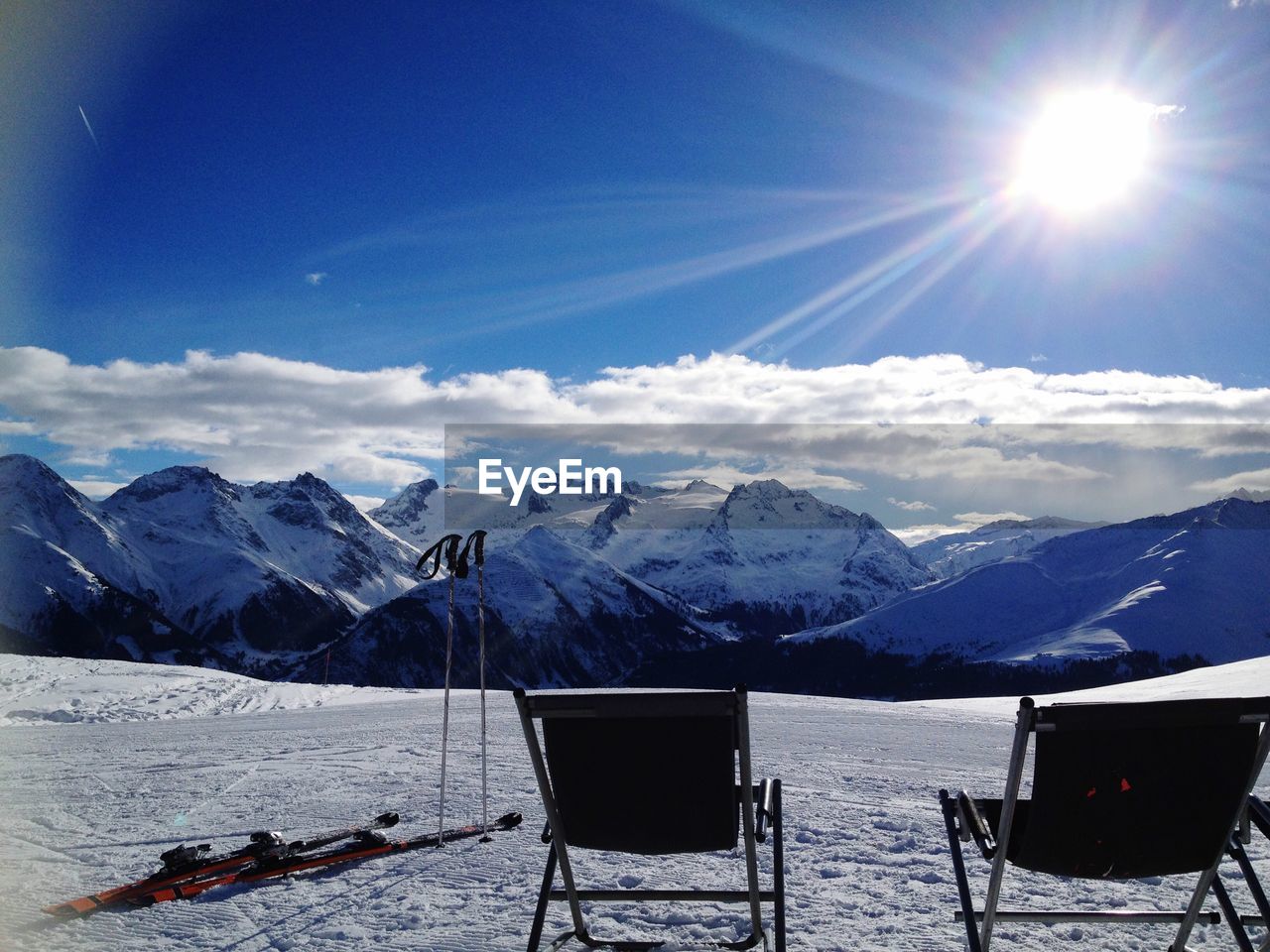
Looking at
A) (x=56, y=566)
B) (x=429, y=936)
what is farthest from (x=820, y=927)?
(x=56, y=566)

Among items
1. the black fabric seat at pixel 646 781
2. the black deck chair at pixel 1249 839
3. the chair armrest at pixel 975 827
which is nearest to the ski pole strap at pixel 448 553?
the black fabric seat at pixel 646 781

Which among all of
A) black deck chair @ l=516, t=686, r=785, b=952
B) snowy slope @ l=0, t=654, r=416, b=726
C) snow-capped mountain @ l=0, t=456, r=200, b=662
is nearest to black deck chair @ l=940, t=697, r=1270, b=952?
black deck chair @ l=516, t=686, r=785, b=952

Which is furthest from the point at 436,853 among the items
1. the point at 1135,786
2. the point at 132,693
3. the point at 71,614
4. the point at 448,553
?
the point at 71,614

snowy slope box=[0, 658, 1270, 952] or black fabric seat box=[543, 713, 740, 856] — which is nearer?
black fabric seat box=[543, 713, 740, 856]

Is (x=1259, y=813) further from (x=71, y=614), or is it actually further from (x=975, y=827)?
(x=71, y=614)

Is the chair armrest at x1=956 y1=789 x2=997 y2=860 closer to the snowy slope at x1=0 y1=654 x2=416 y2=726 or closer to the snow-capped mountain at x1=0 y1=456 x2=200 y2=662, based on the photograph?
the snowy slope at x1=0 y1=654 x2=416 y2=726

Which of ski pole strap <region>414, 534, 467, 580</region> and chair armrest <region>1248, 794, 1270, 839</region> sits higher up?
ski pole strap <region>414, 534, 467, 580</region>
